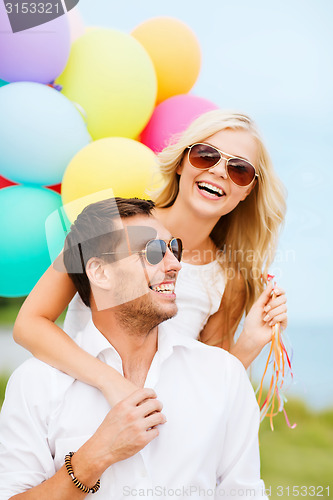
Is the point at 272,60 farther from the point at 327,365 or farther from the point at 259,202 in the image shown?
the point at 327,365

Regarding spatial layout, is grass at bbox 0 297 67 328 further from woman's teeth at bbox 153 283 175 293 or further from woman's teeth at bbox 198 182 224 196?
woman's teeth at bbox 153 283 175 293

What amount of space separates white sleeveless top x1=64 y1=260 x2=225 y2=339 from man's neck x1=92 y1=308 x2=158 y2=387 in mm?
443

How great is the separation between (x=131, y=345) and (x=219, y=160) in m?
0.63

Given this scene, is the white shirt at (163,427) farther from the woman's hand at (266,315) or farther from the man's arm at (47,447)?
the woman's hand at (266,315)

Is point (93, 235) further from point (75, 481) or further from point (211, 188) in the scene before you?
point (75, 481)

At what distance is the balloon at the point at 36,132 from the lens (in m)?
1.90

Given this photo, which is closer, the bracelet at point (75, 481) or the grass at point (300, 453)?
the bracelet at point (75, 481)

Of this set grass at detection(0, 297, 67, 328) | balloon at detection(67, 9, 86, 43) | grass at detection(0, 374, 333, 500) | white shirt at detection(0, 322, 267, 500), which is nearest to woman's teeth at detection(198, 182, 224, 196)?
white shirt at detection(0, 322, 267, 500)

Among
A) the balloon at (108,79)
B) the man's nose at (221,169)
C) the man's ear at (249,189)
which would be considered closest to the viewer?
the man's nose at (221,169)

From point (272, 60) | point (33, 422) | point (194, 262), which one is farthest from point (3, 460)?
point (272, 60)

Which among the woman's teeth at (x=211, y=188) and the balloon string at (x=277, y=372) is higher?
the woman's teeth at (x=211, y=188)

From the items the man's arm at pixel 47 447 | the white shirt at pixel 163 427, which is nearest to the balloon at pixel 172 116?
the white shirt at pixel 163 427

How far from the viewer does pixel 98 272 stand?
1.36m

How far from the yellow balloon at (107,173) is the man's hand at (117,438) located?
846 mm
